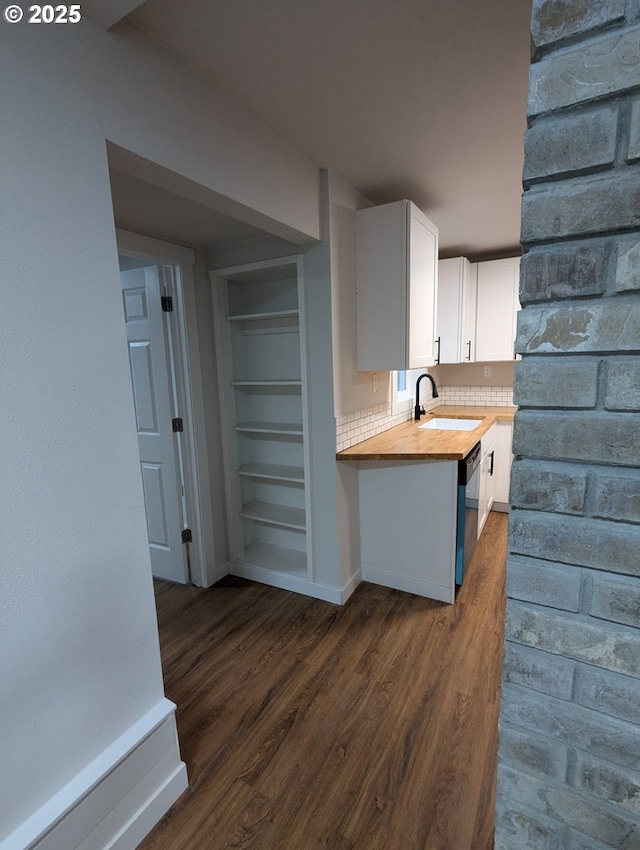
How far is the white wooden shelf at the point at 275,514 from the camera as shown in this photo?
2.64 metres

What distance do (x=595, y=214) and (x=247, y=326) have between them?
8.06 feet

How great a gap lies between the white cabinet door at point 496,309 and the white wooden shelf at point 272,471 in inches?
83.9

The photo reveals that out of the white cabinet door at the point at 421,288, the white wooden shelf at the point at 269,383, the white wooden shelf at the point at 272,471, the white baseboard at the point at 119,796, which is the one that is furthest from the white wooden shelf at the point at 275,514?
the white baseboard at the point at 119,796

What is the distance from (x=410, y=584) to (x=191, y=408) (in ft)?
5.65

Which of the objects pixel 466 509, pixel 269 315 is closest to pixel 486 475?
pixel 466 509

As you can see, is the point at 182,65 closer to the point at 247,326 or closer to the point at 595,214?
the point at 595,214

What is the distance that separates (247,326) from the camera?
284 cm

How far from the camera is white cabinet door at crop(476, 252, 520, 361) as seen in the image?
3545 mm

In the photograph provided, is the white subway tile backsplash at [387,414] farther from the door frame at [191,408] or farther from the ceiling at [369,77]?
the ceiling at [369,77]

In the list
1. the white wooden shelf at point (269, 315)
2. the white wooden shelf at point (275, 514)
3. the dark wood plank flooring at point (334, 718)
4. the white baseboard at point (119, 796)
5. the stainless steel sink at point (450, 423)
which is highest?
the white wooden shelf at point (269, 315)

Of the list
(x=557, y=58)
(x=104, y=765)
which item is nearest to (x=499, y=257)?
(x=557, y=58)

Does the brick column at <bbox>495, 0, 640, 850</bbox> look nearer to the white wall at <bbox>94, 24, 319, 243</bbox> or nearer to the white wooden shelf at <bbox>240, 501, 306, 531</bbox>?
the white wall at <bbox>94, 24, 319, 243</bbox>

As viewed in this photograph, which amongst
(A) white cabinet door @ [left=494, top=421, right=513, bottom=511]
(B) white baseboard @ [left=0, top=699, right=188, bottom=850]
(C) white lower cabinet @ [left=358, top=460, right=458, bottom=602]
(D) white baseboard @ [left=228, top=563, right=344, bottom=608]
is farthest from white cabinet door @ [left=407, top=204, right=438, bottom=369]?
(B) white baseboard @ [left=0, top=699, right=188, bottom=850]

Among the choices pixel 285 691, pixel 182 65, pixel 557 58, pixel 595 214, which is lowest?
pixel 285 691
